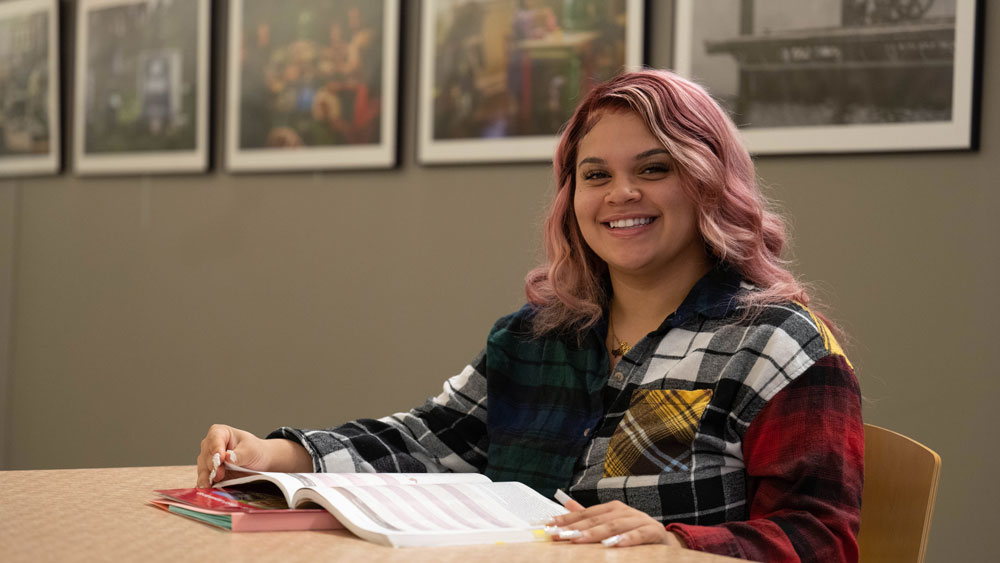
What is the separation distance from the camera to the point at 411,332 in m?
3.68

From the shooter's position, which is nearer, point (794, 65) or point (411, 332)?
point (794, 65)

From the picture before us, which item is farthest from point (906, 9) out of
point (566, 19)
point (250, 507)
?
point (250, 507)

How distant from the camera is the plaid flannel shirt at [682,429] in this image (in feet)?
5.02

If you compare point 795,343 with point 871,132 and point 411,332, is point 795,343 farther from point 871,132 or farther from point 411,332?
point 411,332

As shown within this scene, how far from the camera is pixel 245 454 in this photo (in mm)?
1755

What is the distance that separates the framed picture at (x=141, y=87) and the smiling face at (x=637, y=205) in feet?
8.52

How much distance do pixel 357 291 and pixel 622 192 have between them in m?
2.08

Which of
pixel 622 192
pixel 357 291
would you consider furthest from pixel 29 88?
pixel 622 192

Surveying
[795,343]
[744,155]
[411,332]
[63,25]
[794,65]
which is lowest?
[411,332]

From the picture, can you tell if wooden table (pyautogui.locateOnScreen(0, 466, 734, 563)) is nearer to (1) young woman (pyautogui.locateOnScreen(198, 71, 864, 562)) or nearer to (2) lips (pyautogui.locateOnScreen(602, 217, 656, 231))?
(1) young woman (pyautogui.locateOnScreen(198, 71, 864, 562))

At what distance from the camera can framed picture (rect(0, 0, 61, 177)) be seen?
467cm

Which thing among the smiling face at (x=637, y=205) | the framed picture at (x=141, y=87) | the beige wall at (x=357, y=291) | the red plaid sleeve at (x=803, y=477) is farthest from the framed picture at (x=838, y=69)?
the framed picture at (x=141, y=87)

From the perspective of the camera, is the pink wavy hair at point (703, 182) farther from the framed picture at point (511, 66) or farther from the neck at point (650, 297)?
the framed picture at point (511, 66)

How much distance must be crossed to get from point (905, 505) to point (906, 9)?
1492 millimetres
